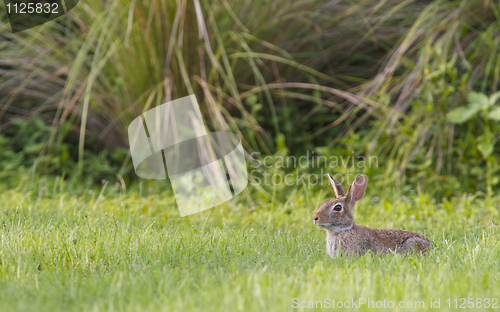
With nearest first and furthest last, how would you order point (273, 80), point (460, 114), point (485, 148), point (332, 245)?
point (332, 245), point (485, 148), point (460, 114), point (273, 80)

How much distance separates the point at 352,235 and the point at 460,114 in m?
2.25

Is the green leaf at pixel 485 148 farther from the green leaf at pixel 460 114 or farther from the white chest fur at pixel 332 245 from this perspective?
the white chest fur at pixel 332 245

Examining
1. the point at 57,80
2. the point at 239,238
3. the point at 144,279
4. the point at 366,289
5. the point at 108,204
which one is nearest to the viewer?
the point at 366,289

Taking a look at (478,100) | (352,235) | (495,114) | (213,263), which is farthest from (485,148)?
(213,263)

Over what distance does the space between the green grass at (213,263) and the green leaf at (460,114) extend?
88 centimetres

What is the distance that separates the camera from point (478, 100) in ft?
15.5

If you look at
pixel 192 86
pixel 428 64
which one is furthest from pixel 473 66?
pixel 192 86

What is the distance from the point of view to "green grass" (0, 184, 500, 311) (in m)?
2.13

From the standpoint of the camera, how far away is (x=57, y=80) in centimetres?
579

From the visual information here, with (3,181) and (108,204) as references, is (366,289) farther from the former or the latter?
(3,181)

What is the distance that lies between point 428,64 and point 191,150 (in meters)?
2.27

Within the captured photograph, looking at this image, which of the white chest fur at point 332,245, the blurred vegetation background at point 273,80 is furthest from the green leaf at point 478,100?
the white chest fur at point 332,245

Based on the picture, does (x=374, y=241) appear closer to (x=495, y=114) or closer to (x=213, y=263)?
(x=213, y=263)

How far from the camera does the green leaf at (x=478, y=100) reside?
4703 mm
